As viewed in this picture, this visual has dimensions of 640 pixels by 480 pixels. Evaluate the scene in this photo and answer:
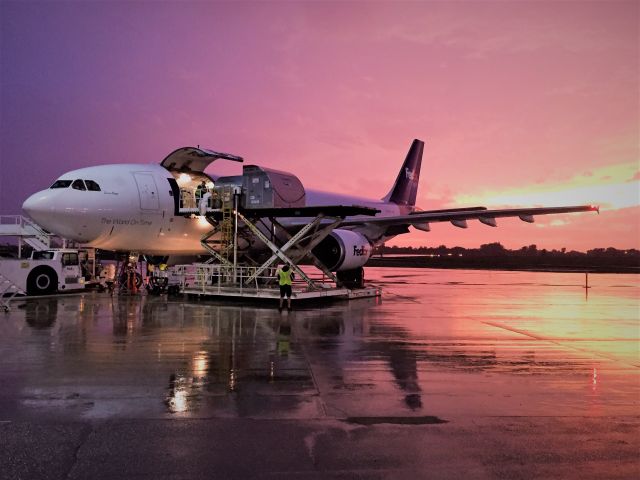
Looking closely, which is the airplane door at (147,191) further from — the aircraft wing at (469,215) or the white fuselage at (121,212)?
the aircraft wing at (469,215)

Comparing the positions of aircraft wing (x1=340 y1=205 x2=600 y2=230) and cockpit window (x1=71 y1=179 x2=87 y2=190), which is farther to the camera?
aircraft wing (x1=340 y1=205 x2=600 y2=230)

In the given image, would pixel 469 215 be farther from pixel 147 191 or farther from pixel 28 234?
pixel 28 234

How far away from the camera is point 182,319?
1234cm

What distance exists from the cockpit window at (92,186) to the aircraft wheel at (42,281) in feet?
17.3

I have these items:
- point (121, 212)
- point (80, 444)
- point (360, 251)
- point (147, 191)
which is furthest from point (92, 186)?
point (80, 444)

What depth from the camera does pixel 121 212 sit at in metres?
16.3

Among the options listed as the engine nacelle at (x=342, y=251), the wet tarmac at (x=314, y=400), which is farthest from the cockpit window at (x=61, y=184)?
the engine nacelle at (x=342, y=251)

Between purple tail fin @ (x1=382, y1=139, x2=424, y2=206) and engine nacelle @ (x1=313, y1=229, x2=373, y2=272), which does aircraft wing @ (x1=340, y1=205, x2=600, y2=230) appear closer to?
engine nacelle @ (x1=313, y1=229, x2=373, y2=272)

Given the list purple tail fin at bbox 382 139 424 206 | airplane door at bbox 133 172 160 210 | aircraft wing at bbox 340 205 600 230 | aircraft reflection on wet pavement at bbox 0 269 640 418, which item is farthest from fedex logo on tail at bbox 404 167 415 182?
aircraft reflection on wet pavement at bbox 0 269 640 418

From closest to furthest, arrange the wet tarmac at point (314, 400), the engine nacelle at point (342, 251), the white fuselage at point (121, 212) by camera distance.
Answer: the wet tarmac at point (314, 400), the white fuselage at point (121, 212), the engine nacelle at point (342, 251)

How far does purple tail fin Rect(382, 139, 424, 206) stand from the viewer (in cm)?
3148

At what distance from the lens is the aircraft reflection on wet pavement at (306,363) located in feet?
18.5

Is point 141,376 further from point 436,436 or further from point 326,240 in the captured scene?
point 326,240

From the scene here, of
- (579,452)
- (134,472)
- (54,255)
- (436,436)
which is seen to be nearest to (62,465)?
(134,472)
